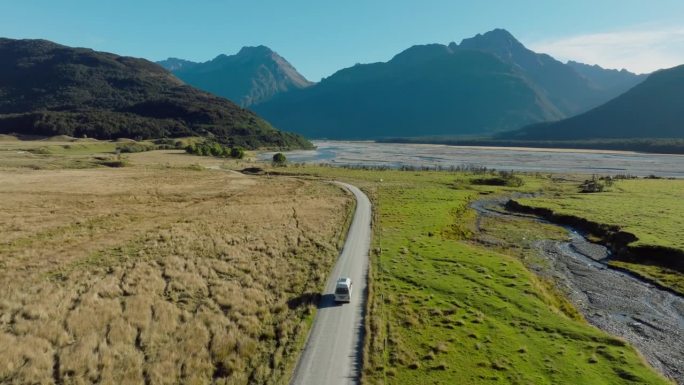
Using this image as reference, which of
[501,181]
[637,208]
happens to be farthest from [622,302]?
[501,181]

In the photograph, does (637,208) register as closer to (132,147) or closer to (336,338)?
(336,338)

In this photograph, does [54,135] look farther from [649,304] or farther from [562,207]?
[649,304]

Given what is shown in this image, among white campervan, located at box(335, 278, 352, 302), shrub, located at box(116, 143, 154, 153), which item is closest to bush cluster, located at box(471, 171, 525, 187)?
white campervan, located at box(335, 278, 352, 302)

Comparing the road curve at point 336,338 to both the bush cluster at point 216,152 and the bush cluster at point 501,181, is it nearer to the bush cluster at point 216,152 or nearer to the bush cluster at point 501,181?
the bush cluster at point 501,181

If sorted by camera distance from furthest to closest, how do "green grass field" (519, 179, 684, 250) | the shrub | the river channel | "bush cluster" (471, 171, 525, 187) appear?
1. the shrub
2. "bush cluster" (471, 171, 525, 187)
3. "green grass field" (519, 179, 684, 250)
4. the river channel

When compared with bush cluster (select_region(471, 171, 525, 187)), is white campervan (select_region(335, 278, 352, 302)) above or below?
below

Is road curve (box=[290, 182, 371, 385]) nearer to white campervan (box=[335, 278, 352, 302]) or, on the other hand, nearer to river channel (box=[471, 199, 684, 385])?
white campervan (box=[335, 278, 352, 302])
